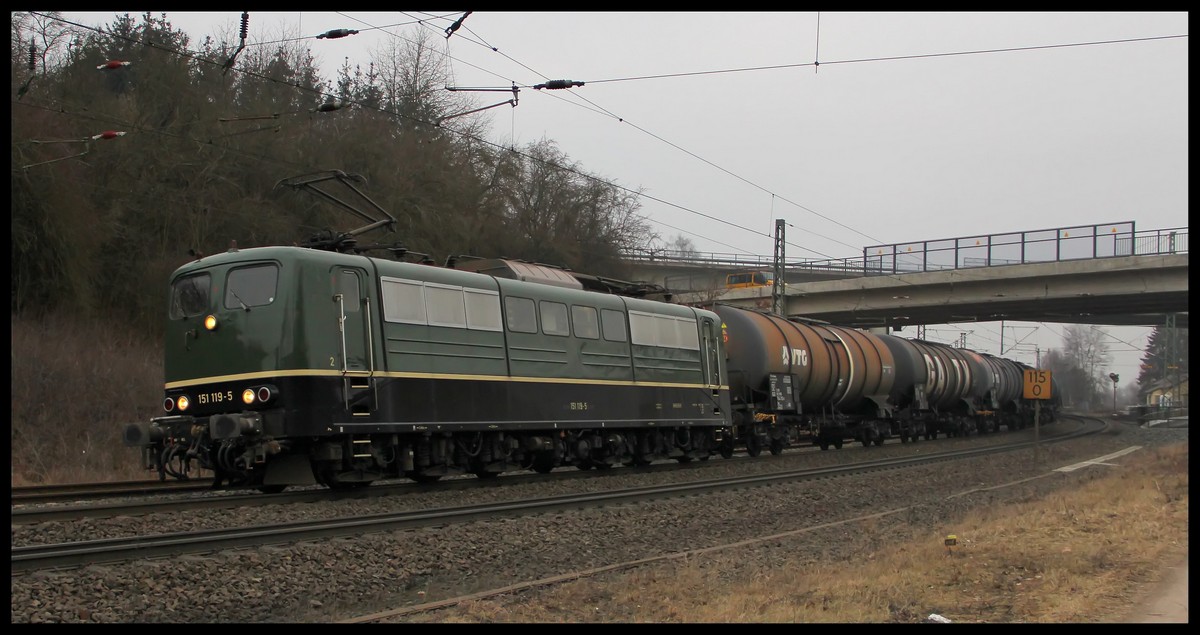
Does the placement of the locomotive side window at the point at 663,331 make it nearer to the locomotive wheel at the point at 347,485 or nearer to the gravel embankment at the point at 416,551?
the gravel embankment at the point at 416,551

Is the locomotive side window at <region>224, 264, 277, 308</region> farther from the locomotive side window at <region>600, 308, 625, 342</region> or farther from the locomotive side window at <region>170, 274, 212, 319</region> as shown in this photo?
the locomotive side window at <region>600, 308, 625, 342</region>

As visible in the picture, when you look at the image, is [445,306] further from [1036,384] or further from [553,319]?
[1036,384]

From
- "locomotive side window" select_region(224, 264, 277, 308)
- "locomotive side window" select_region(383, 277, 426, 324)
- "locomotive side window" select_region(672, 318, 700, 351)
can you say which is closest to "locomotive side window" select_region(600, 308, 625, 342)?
"locomotive side window" select_region(672, 318, 700, 351)

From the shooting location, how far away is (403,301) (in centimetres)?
1416

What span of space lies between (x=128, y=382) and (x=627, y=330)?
12.6m

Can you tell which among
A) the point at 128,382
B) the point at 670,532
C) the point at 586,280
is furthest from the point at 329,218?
the point at 670,532

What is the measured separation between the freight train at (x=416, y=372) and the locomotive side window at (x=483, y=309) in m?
0.02

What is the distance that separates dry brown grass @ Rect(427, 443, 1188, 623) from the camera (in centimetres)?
778

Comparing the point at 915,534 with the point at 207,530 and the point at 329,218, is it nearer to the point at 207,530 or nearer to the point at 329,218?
the point at 207,530

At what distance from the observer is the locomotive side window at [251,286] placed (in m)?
13.1

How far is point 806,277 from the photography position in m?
74.8

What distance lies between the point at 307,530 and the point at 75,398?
1410 cm

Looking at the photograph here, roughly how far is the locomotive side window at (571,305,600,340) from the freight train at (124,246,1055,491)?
39 millimetres

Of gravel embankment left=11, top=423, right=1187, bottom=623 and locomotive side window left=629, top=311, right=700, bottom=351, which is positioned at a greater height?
locomotive side window left=629, top=311, right=700, bottom=351
